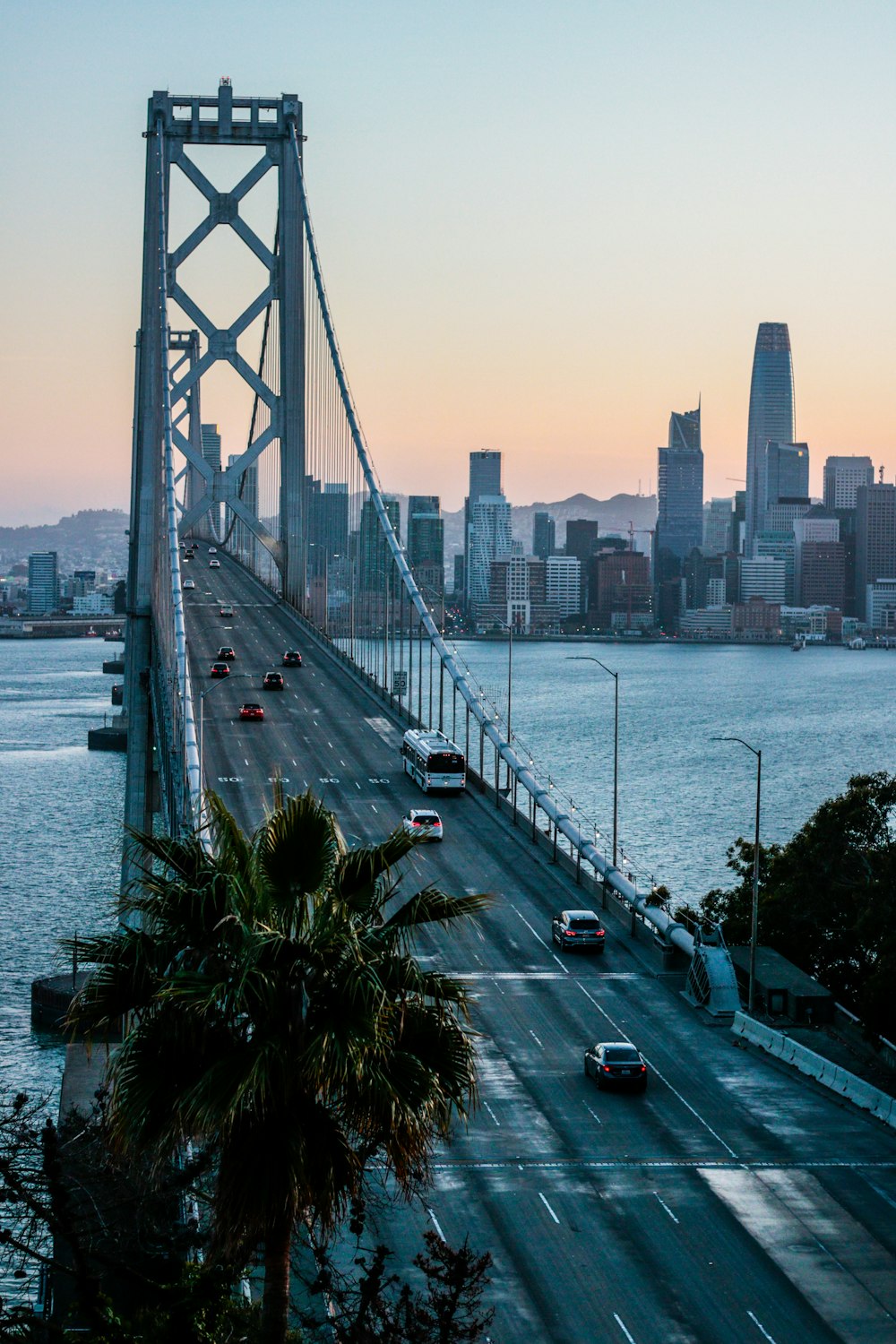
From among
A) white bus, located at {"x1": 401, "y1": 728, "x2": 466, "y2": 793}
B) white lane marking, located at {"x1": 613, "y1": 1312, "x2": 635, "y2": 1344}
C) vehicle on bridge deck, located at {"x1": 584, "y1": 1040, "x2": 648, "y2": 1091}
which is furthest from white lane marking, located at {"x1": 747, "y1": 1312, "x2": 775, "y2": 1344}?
white bus, located at {"x1": 401, "y1": 728, "x2": 466, "y2": 793}

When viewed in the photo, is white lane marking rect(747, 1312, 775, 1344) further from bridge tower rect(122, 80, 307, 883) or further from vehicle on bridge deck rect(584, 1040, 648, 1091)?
bridge tower rect(122, 80, 307, 883)

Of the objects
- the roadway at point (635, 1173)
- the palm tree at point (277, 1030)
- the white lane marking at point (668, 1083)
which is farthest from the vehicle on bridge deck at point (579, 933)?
the palm tree at point (277, 1030)

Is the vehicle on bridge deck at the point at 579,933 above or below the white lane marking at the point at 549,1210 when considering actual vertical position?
above

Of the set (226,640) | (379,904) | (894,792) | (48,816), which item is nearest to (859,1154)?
(379,904)

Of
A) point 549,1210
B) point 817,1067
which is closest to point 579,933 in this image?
point 817,1067

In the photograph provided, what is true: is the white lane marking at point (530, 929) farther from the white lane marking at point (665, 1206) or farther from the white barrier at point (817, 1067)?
the white lane marking at point (665, 1206)

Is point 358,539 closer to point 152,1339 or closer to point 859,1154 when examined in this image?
point 859,1154
